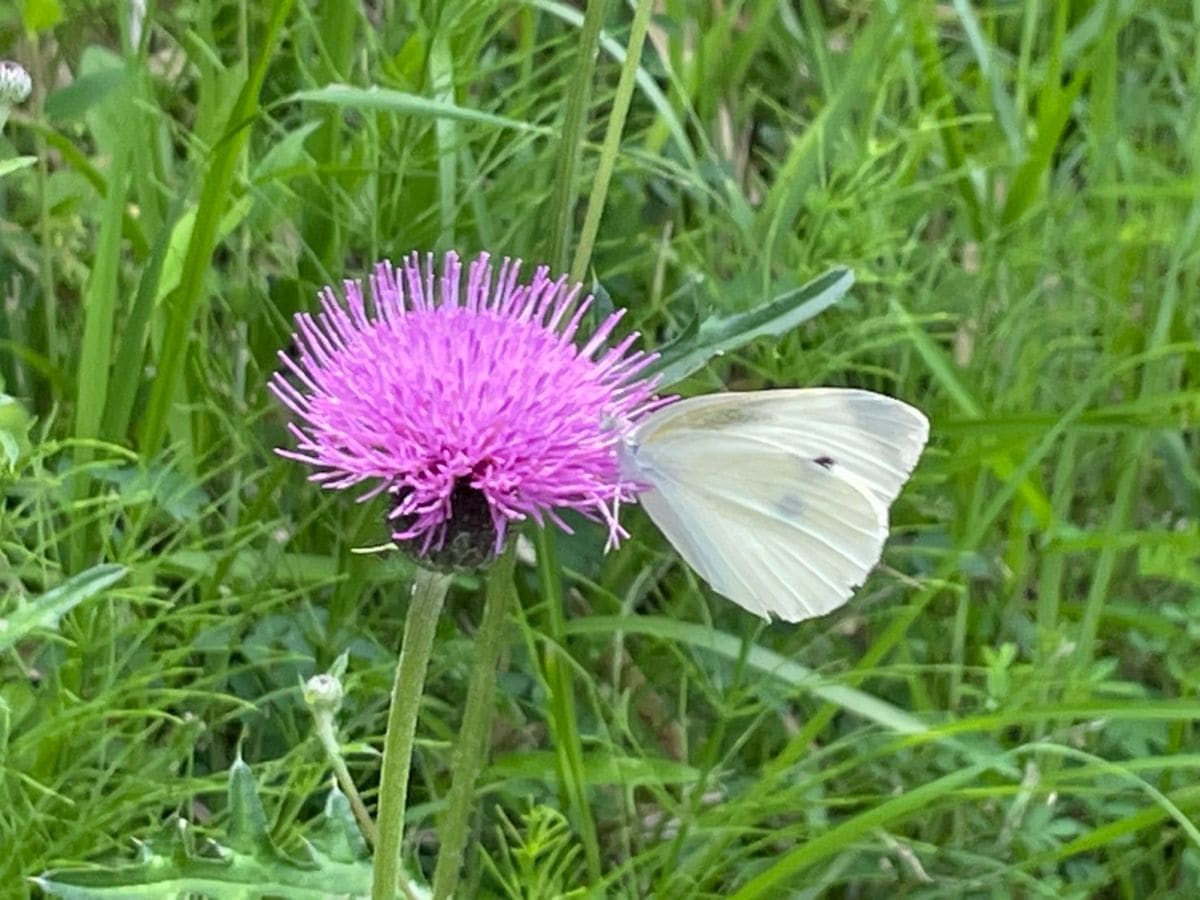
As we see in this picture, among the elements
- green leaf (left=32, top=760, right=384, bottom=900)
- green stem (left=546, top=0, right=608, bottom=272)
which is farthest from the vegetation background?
green leaf (left=32, top=760, right=384, bottom=900)

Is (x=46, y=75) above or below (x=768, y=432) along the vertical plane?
above

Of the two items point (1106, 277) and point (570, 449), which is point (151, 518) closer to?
point (570, 449)

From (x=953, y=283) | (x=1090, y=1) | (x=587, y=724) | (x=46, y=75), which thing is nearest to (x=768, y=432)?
(x=587, y=724)

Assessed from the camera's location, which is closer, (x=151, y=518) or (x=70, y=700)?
(x=70, y=700)

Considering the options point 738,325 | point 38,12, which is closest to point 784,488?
point 738,325

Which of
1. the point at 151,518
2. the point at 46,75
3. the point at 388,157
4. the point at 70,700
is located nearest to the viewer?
the point at 70,700

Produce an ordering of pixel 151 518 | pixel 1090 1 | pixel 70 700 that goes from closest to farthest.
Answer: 1. pixel 70 700
2. pixel 151 518
3. pixel 1090 1
